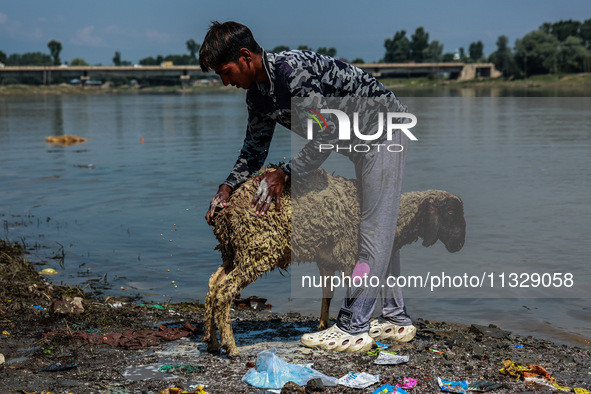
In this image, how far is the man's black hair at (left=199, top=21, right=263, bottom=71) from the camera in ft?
17.8

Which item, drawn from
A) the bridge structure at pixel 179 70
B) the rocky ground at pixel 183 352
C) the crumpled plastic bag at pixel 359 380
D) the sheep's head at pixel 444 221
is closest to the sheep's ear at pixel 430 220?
the sheep's head at pixel 444 221

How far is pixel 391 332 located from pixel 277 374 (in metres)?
1.54

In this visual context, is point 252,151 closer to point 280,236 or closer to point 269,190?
point 269,190

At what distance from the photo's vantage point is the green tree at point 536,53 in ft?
385

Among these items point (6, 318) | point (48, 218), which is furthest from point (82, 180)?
point (6, 318)

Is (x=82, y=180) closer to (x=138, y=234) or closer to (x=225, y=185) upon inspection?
(x=138, y=234)

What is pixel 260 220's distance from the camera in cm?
580

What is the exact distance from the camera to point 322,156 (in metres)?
5.66

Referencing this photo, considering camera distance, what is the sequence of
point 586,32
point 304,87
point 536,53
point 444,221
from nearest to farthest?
1. point 304,87
2. point 444,221
3. point 536,53
4. point 586,32

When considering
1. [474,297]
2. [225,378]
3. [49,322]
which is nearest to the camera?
[225,378]

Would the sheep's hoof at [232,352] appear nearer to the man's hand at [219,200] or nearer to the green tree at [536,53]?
the man's hand at [219,200]

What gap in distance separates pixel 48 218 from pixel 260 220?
369 inches

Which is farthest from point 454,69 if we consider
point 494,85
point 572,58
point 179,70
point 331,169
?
point 331,169

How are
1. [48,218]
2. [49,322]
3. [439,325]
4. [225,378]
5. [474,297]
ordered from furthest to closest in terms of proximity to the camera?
1. [48,218]
2. [474,297]
3. [439,325]
4. [49,322]
5. [225,378]
